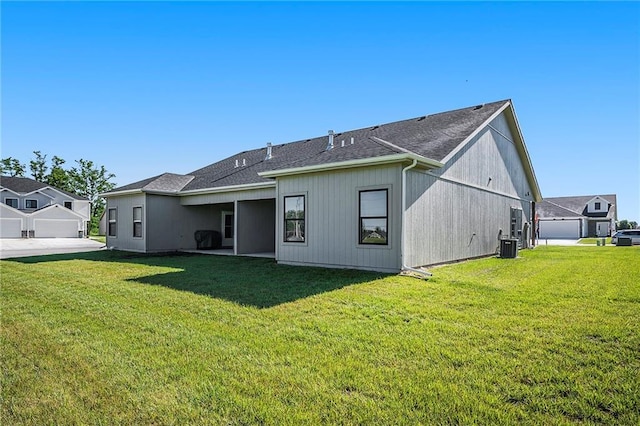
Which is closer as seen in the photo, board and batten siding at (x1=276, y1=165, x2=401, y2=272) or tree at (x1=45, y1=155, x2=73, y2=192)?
board and batten siding at (x1=276, y1=165, x2=401, y2=272)

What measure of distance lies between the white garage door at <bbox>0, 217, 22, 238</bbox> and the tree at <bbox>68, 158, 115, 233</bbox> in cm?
1917

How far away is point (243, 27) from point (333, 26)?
283 cm

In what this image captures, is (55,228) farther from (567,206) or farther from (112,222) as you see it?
(567,206)

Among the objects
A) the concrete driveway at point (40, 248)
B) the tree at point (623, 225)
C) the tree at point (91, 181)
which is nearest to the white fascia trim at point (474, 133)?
the concrete driveway at point (40, 248)

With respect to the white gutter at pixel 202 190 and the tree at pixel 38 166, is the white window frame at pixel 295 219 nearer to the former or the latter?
the white gutter at pixel 202 190

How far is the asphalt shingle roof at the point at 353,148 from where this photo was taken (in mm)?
10133

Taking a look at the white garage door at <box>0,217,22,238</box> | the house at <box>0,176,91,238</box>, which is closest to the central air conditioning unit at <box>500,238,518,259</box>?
the house at <box>0,176,91,238</box>

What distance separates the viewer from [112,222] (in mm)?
17750

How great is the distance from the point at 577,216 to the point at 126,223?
41.3m

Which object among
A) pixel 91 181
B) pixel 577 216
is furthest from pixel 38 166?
pixel 577 216

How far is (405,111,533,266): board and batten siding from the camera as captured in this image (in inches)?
377

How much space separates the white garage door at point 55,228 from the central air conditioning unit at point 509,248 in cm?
3824

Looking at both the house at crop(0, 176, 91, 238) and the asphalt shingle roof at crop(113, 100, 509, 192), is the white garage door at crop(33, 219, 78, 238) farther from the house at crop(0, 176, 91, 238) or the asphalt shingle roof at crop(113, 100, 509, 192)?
the asphalt shingle roof at crop(113, 100, 509, 192)

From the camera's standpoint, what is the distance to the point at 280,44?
12.6 meters
